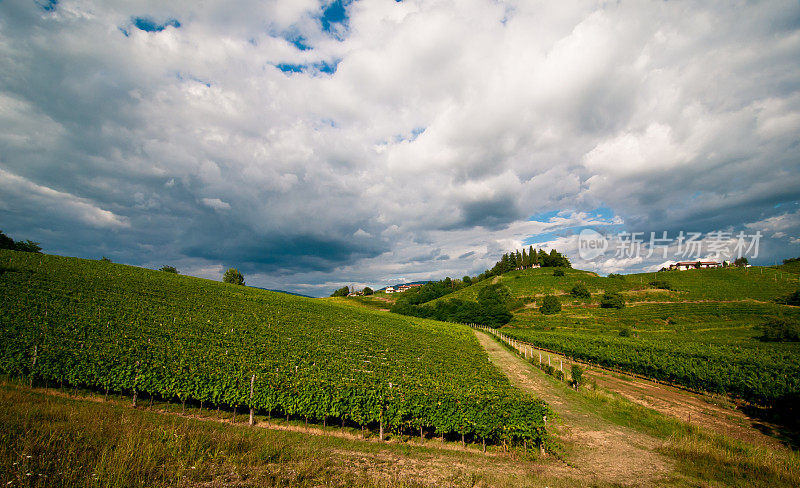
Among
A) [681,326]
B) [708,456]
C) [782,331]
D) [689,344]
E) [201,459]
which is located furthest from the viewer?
[681,326]

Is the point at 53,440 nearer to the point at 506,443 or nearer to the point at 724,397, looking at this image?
the point at 506,443

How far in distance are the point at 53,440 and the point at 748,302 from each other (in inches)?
4458

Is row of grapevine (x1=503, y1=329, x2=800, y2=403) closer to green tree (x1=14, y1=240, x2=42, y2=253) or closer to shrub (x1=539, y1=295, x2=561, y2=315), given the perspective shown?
shrub (x1=539, y1=295, x2=561, y2=315)

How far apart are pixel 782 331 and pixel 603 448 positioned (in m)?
57.2

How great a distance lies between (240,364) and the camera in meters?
18.9

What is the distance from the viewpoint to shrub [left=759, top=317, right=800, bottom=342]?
43.4 metres

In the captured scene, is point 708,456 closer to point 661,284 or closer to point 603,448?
point 603,448

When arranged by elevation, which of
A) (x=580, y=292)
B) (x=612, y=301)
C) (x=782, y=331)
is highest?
(x=580, y=292)

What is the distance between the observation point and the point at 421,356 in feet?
94.1

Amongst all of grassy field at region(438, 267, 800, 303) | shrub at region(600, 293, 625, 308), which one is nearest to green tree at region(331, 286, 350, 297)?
grassy field at region(438, 267, 800, 303)

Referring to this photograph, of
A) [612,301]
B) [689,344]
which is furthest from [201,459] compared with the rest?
[612,301]

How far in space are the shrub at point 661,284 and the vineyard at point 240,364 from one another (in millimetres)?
100124

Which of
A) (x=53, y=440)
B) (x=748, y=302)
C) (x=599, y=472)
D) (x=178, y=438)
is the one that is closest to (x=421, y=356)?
(x=599, y=472)

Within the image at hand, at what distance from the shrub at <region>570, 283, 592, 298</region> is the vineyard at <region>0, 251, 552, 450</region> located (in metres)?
80.4
